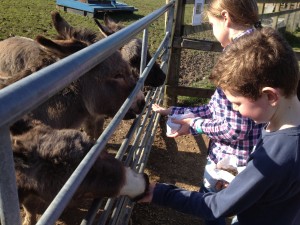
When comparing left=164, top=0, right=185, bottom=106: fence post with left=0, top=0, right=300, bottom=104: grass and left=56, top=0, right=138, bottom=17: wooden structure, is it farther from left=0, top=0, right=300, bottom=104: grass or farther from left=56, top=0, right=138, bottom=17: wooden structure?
left=56, top=0, right=138, bottom=17: wooden structure

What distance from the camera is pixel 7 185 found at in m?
0.80

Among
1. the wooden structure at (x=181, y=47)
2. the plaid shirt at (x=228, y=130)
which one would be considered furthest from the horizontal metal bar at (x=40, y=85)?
the wooden structure at (x=181, y=47)

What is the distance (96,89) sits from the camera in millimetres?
3518

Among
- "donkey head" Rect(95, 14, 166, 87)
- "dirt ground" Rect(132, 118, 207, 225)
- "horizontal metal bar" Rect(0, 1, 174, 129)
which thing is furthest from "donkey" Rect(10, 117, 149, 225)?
"donkey head" Rect(95, 14, 166, 87)

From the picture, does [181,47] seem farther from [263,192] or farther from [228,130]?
[263,192]

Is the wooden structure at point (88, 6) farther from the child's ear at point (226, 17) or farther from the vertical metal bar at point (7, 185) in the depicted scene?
the vertical metal bar at point (7, 185)

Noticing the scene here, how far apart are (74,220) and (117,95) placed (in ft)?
4.25

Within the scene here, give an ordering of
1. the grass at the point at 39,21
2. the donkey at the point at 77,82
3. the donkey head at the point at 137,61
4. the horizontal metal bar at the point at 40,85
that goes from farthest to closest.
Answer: the grass at the point at 39,21
the donkey head at the point at 137,61
the donkey at the point at 77,82
the horizontal metal bar at the point at 40,85

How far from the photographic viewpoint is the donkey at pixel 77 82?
324cm

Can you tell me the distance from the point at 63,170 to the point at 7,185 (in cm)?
101

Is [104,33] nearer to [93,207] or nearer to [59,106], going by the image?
[59,106]

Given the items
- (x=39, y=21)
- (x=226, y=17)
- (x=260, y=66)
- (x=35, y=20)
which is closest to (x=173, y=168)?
(x=226, y=17)

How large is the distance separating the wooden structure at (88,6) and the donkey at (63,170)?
12.0 m

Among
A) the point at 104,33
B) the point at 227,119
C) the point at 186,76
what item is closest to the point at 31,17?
the point at 186,76
